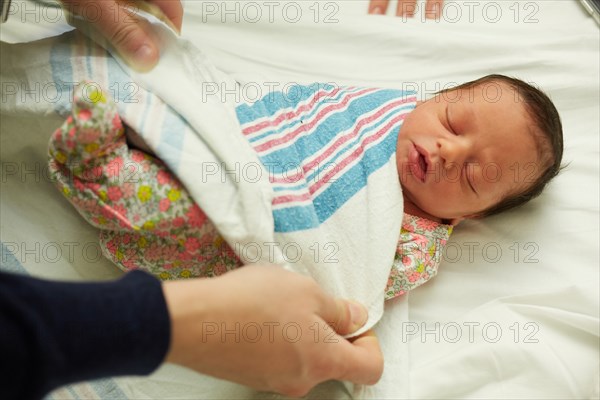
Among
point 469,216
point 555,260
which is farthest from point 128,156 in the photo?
point 555,260

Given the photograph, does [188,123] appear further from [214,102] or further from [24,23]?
[24,23]

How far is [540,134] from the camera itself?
1.04 meters

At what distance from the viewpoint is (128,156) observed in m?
0.88

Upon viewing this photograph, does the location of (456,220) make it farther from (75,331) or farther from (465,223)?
(75,331)

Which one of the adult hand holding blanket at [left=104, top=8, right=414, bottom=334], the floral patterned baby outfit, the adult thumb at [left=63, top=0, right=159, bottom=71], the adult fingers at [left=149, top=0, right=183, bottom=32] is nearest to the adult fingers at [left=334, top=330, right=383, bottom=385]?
the adult hand holding blanket at [left=104, top=8, right=414, bottom=334]

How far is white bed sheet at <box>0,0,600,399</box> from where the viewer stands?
0.98 meters

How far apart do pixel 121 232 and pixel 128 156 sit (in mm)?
143

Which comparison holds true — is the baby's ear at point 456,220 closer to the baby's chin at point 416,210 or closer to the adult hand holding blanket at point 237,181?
the baby's chin at point 416,210

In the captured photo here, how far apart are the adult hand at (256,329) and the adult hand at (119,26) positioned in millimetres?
430

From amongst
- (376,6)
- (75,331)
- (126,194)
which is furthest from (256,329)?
(376,6)

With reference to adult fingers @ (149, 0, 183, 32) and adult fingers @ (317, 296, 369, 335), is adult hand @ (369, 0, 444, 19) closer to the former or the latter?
adult fingers @ (149, 0, 183, 32)

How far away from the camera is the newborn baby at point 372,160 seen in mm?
859

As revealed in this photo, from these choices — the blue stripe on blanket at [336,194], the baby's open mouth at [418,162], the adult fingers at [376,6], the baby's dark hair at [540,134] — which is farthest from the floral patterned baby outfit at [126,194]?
the adult fingers at [376,6]

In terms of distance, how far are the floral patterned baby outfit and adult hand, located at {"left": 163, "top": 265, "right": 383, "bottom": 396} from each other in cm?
21
